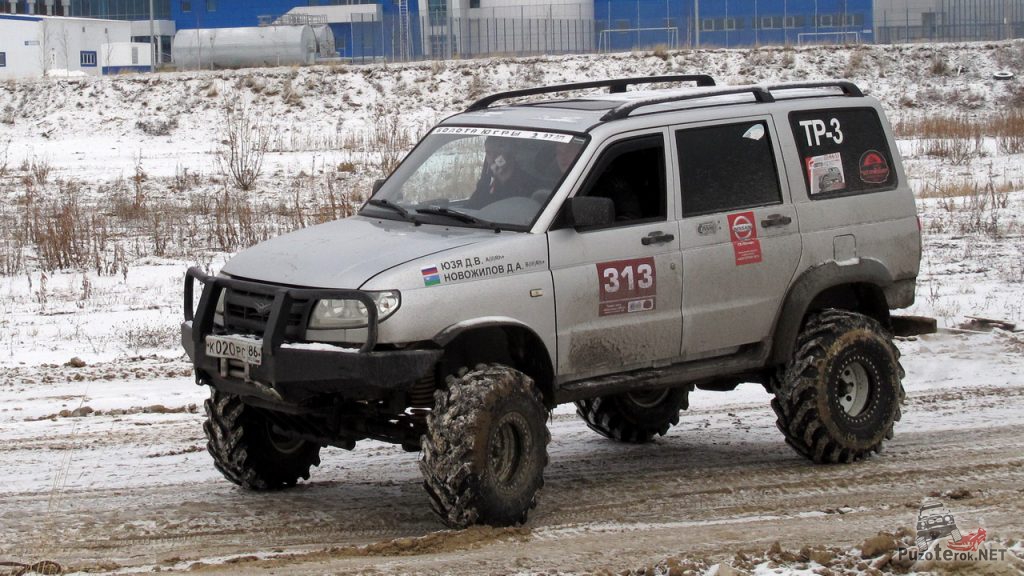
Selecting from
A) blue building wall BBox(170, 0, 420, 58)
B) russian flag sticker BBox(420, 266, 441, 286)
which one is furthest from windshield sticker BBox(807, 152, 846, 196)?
blue building wall BBox(170, 0, 420, 58)

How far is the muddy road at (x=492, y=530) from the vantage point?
6082 millimetres

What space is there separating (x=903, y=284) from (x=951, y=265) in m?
7.32

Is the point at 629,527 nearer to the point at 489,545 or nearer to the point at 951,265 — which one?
the point at 489,545

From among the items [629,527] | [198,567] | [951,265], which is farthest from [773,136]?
[951,265]

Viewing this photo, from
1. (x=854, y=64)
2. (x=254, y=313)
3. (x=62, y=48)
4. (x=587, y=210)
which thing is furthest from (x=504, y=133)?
(x=62, y=48)

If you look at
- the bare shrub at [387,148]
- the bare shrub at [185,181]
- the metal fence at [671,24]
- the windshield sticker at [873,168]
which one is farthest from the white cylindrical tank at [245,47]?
the windshield sticker at [873,168]

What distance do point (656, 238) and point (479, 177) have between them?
1.07m

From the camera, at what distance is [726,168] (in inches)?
296

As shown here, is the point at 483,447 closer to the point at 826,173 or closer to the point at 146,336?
the point at 826,173

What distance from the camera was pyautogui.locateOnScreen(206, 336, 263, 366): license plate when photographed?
6180mm

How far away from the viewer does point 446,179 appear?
741 centimetres

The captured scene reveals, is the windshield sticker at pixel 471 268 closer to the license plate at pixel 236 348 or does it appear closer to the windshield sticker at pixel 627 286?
the windshield sticker at pixel 627 286

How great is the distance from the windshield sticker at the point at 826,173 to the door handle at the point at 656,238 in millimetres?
1221
